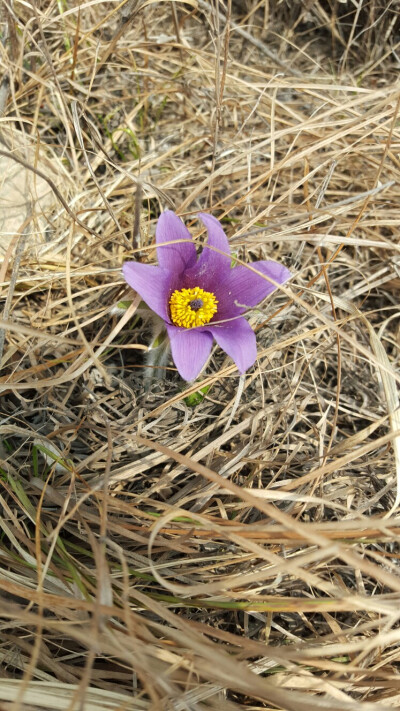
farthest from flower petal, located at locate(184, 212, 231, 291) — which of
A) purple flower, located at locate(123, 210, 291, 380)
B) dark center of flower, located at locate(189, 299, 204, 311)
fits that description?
dark center of flower, located at locate(189, 299, 204, 311)

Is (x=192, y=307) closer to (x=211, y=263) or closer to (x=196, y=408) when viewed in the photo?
(x=211, y=263)

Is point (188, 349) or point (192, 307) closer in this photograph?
point (188, 349)

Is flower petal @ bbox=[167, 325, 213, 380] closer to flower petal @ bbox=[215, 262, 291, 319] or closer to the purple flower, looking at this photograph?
the purple flower

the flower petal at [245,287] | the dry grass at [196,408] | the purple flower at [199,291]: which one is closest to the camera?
the dry grass at [196,408]

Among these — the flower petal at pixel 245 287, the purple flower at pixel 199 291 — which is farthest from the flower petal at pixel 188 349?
the flower petal at pixel 245 287

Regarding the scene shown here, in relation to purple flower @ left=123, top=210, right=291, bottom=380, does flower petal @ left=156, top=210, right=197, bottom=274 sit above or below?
above

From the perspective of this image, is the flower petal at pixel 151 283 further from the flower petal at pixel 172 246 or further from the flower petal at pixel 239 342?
the flower petal at pixel 239 342

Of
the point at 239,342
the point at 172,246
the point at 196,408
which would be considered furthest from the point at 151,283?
the point at 196,408
